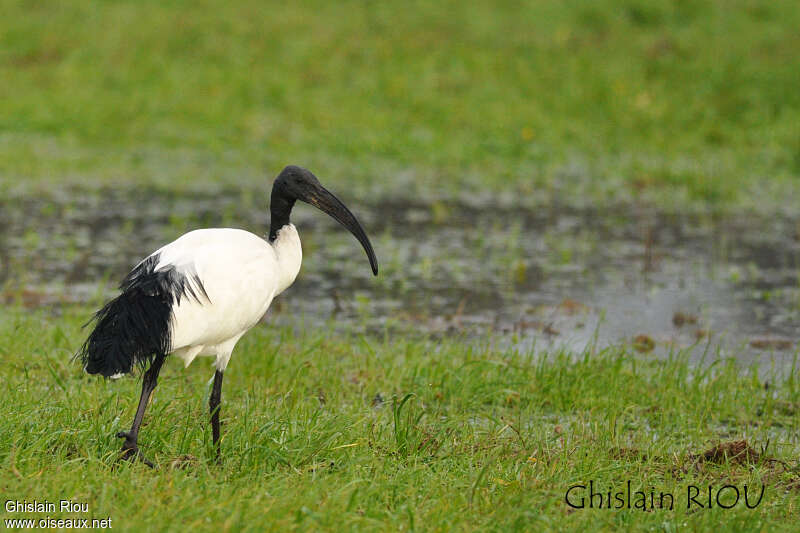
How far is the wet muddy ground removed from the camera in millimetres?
8594

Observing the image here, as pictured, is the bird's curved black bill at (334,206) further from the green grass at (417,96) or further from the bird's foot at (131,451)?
the green grass at (417,96)

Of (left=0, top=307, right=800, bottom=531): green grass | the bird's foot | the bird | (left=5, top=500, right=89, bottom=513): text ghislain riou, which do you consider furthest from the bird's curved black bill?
(left=5, top=500, right=89, bottom=513): text ghislain riou

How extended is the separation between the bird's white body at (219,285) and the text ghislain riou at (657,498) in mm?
1584

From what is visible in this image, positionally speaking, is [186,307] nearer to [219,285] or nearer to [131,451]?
[219,285]

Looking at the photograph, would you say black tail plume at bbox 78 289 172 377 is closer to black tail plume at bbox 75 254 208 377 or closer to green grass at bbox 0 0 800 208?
black tail plume at bbox 75 254 208 377

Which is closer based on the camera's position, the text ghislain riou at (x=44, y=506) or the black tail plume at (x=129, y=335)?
the text ghislain riou at (x=44, y=506)

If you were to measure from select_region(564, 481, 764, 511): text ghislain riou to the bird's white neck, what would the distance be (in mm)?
1621

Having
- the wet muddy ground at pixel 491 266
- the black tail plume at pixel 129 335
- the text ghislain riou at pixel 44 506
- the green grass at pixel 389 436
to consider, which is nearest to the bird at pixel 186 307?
the black tail plume at pixel 129 335

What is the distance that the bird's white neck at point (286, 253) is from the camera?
536 centimetres

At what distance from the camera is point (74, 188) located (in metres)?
13.9

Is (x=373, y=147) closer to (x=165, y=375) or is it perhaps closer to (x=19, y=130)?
(x=19, y=130)

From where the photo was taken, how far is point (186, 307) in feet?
15.7

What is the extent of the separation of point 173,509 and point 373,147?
1248 centimetres

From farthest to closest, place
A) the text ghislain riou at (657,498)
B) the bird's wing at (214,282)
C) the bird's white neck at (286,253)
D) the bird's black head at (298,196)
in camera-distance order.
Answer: the bird's black head at (298,196) < the bird's white neck at (286,253) < the bird's wing at (214,282) < the text ghislain riou at (657,498)
